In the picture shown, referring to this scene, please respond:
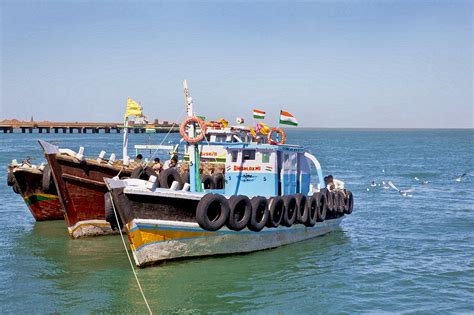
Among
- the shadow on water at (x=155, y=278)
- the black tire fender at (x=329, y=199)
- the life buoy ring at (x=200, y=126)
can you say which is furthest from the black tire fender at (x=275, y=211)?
the black tire fender at (x=329, y=199)

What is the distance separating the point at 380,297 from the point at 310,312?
1955mm

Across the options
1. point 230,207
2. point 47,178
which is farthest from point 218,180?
point 47,178

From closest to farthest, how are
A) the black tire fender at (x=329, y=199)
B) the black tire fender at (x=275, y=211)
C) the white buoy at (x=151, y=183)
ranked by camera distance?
the white buoy at (x=151, y=183) → the black tire fender at (x=275, y=211) → the black tire fender at (x=329, y=199)

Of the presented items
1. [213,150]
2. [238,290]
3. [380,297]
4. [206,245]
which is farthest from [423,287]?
[213,150]

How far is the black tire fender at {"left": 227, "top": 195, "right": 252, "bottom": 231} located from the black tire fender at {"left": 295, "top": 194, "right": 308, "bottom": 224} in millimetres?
2510

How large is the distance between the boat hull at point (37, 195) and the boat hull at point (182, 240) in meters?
8.03

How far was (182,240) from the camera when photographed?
1536 cm

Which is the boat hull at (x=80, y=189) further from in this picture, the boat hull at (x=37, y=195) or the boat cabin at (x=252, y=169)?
the boat cabin at (x=252, y=169)

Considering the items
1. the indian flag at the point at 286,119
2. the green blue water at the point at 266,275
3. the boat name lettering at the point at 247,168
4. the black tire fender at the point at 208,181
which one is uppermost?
the indian flag at the point at 286,119

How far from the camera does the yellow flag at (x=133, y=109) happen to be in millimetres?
23688

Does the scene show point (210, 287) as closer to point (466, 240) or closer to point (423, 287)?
point (423, 287)

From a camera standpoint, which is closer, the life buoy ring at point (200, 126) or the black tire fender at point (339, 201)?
the life buoy ring at point (200, 126)

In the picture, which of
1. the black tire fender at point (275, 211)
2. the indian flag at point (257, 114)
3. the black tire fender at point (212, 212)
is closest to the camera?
the black tire fender at point (212, 212)

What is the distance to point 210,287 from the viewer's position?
13789 millimetres
